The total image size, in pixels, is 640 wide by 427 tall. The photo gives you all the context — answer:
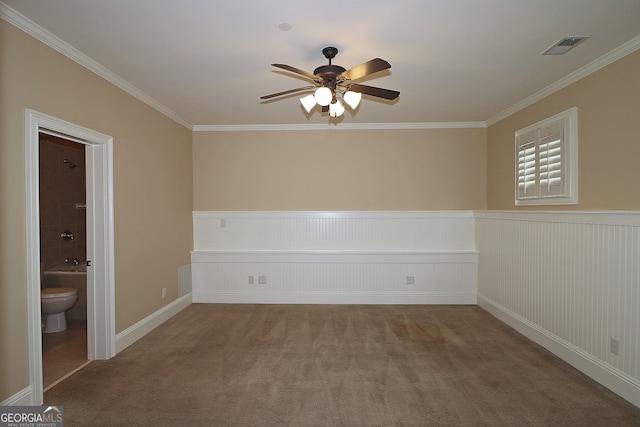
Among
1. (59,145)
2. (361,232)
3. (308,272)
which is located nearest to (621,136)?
(361,232)

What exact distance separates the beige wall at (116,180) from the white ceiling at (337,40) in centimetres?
24

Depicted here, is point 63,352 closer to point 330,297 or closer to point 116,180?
point 116,180

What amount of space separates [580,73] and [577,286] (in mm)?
1951

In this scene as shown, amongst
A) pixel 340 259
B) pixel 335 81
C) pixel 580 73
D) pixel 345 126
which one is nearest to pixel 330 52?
pixel 335 81

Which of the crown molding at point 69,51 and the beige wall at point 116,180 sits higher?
the crown molding at point 69,51

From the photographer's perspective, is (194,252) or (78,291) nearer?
(78,291)

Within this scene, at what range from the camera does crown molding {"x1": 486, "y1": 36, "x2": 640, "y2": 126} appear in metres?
2.68

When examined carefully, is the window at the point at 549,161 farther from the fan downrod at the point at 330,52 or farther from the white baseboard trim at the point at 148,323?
the white baseboard trim at the point at 148,323

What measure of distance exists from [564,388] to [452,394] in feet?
3.04

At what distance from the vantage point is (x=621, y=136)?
2.80 metres

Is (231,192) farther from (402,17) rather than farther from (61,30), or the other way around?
(402,17)

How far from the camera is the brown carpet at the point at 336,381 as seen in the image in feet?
7.88

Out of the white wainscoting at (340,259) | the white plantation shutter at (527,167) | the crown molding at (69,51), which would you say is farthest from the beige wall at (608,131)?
the crown molding at (69,51)

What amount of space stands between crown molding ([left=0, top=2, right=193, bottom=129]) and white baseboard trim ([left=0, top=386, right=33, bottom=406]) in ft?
8.09
